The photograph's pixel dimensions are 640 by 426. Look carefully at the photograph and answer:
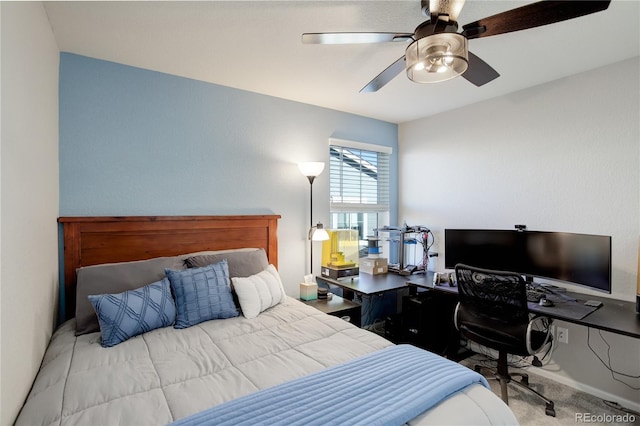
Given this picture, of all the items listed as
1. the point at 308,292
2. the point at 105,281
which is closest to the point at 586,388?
the point at 308,292

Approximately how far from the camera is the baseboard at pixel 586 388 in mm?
2172

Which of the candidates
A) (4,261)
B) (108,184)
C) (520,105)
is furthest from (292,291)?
(520,105)

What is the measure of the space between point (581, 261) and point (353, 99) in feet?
7.60

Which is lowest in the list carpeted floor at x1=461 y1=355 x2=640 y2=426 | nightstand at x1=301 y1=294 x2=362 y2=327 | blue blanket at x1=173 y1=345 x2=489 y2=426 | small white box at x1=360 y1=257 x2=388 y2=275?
carpeted floor at x1=461 y1=355 x2=640 y2=426

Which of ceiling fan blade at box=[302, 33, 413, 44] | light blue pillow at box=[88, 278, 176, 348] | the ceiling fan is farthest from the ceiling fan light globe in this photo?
light blue pillow at box=[88, 278, 176, 348]

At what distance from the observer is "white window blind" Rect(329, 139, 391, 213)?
343 centimetres

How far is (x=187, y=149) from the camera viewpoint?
2.52 metres

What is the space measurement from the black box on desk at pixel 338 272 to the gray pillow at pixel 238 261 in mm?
780

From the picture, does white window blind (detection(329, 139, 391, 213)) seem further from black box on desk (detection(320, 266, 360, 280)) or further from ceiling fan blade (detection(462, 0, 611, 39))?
ceiling fan blade (detection(462, 0, 611, 39))

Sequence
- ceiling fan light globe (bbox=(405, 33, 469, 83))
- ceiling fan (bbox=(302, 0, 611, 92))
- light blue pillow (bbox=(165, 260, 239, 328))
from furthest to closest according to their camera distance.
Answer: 1. light blue pillow (bbox=(165, 260, 239, 328))
2. ceiling fan light globe (bbox=(405, 33, 469, 83))
3. ceiling fan (bbox=(302, 0, 611, 92))

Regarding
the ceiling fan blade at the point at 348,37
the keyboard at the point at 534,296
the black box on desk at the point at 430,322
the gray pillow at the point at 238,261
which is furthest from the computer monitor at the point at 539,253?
the ceiling fan blade at the point at 348,37

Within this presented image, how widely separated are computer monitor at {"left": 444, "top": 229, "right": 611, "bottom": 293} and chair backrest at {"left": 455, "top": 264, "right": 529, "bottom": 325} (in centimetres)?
58

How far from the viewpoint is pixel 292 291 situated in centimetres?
304

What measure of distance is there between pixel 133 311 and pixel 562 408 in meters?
2.98
